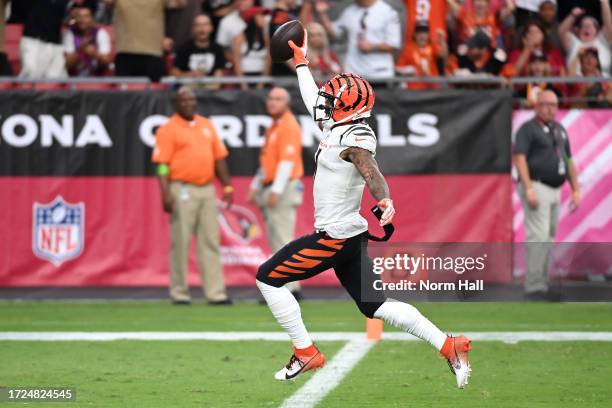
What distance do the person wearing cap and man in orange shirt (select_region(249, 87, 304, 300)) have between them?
2485 mm

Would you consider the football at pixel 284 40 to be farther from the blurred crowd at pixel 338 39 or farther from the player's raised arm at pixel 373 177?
the blurred crowd at pixel 338 39

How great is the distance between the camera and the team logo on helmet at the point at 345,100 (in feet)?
25.2

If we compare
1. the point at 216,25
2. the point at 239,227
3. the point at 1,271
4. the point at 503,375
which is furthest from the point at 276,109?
the point at 503,375

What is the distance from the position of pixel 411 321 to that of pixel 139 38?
8225 millimetres

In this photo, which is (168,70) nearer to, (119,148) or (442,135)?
(119,148)

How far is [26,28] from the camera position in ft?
50.1

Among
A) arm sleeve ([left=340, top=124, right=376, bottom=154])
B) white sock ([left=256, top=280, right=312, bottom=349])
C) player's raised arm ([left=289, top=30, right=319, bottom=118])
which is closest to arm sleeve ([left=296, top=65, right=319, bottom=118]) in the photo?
player's raised arm ([left=289, top=30, right=319, bottom=118])

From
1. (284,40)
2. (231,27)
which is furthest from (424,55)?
(284,40)

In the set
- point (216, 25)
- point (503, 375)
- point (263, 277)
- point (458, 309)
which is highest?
point (216, 25)

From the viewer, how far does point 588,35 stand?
15617mm

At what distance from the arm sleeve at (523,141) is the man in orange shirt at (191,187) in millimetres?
3232

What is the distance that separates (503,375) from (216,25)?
27.2 ft

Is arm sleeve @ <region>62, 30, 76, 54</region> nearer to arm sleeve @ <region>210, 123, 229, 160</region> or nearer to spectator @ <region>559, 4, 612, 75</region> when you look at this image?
arm sleeve @ <region>210, 123, 229, 160</region>

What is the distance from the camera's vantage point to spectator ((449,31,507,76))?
15.3 meters
